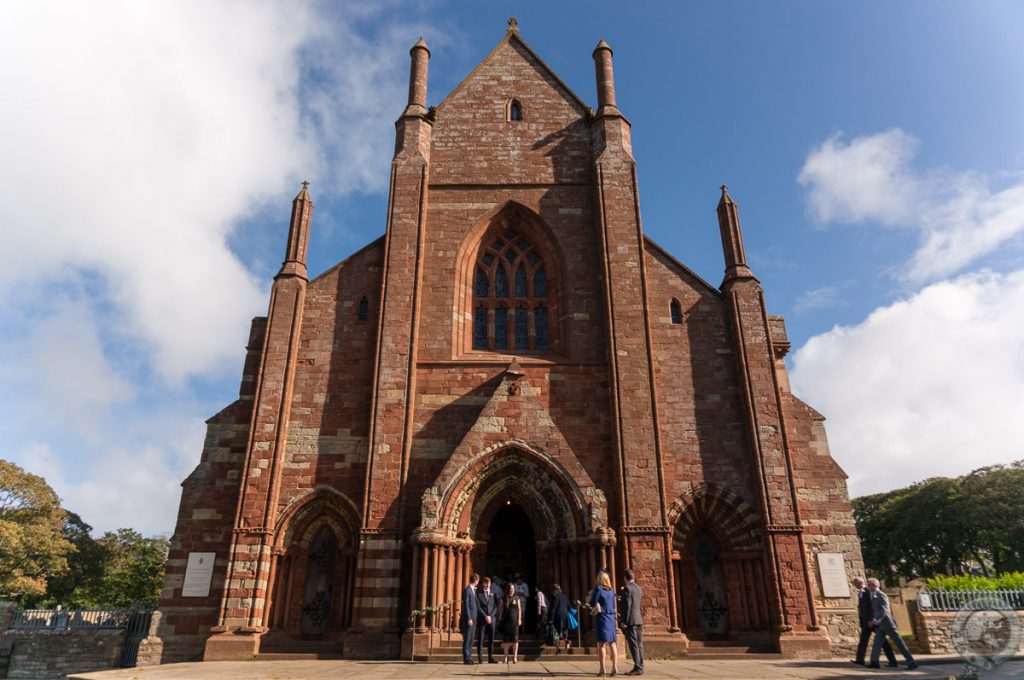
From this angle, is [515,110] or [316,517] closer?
[316,517]

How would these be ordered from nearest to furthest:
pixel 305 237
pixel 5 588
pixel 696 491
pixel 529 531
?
pixel 696 491 → pixel 529 531 → pixel 305 237 → pixel 5 588

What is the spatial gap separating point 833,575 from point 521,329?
10.4 m

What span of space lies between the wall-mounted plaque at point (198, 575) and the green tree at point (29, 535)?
1019 inches

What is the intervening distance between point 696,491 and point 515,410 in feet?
16.6

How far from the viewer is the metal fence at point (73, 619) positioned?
18.5 meters

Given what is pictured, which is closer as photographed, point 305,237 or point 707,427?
point 707,427

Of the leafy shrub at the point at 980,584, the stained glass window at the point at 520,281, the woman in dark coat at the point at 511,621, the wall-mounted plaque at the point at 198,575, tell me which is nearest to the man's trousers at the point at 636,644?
the woman in dark coat at the point at 511,621

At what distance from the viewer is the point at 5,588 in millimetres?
35250

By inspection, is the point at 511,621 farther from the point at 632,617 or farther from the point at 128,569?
the point at 128,569

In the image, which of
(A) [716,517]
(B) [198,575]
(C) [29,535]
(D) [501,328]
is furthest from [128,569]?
(A) [716,517]

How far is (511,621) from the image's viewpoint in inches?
499

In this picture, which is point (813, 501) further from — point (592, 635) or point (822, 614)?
point (592, 635)

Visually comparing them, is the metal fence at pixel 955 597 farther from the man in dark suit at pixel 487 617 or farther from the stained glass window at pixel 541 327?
the stained glass window at pixel 541 327

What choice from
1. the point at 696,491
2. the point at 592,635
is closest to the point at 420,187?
the point at 696,491
